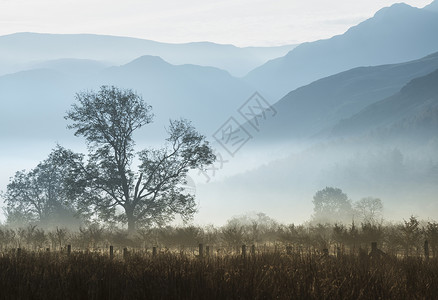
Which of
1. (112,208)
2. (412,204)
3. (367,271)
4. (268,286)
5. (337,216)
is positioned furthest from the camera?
(412,204)

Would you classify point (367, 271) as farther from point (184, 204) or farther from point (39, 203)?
point (39, 203)

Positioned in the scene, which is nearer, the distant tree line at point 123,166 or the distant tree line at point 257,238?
the distant tree line at point 257,238

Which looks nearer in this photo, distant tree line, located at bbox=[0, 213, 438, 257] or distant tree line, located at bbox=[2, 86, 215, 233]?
distant tree line, located at bbox=[0, 213, 438, 257]

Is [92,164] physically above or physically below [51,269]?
above

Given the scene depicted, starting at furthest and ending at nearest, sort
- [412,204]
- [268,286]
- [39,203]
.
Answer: [412,204] → [39,203] → [268,286]

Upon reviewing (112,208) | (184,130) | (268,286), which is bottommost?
(268,286)

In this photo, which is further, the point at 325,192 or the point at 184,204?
the point at 325,192

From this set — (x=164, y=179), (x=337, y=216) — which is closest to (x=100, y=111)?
(x=164, y=179)

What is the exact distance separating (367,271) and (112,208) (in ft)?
108

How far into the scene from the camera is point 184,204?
41.3m

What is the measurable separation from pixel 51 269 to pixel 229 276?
3704 millimetres

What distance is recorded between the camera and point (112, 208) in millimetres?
41000

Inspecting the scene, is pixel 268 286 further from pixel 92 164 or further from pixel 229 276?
pixel 92 164

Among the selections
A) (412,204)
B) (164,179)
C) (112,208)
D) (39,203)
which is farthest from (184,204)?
(412,204)
